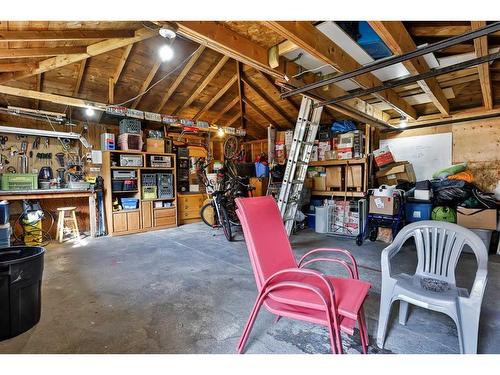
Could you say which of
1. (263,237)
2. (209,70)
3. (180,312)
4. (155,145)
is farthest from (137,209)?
(263,237)

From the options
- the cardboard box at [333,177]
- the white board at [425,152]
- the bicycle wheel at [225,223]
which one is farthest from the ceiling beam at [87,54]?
the white board at [425,152]

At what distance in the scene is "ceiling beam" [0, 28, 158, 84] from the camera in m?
3.59

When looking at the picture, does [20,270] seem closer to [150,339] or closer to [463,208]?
[150,339]

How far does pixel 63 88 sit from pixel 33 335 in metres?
4.78

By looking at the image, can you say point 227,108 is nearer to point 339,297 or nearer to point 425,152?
point 425,152

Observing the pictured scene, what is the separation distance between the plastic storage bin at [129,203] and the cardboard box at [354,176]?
15.8ft

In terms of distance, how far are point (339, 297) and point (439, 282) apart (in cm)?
94

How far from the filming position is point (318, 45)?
2436mm

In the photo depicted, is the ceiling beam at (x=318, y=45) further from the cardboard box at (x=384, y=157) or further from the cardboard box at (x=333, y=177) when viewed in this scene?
the cardboard box at (x=333, y=177)

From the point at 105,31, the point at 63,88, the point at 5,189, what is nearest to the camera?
the point at 105,31

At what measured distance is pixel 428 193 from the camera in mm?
4414

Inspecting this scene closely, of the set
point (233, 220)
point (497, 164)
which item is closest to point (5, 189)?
point (233, 220)

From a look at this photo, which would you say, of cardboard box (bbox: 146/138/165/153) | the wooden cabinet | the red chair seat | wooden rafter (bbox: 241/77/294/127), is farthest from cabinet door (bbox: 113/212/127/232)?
the red chair seat

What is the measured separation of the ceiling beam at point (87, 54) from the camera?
3586 mm
